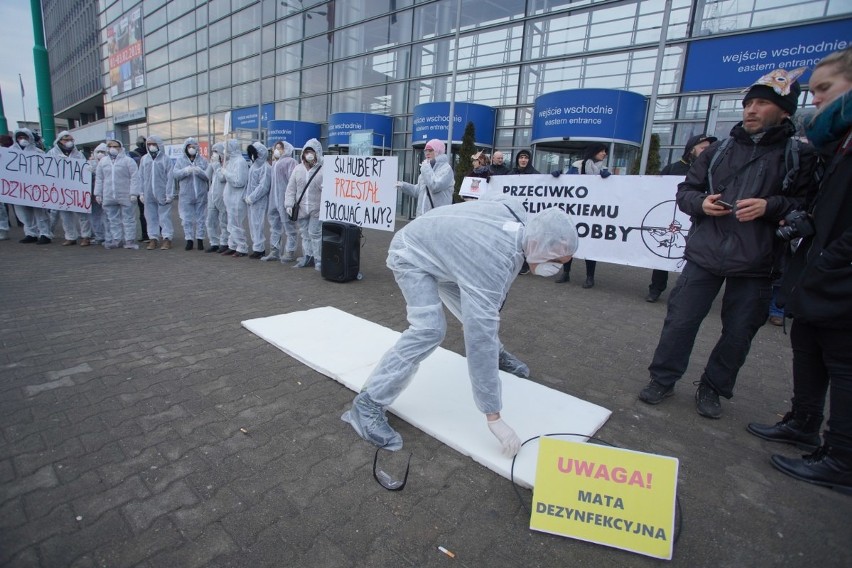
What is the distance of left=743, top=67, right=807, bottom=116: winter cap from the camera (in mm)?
2461

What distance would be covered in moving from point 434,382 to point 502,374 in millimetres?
534

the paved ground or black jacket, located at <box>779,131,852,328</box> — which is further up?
black jacket, located at <box>779,131,852,328</box>

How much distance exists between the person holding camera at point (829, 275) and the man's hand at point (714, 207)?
0.30 metres

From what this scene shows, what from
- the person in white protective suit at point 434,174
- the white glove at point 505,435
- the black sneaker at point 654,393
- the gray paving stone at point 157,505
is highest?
the person in white protective suit at point 434,174

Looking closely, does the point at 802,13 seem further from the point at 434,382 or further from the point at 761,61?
the point at 434,382

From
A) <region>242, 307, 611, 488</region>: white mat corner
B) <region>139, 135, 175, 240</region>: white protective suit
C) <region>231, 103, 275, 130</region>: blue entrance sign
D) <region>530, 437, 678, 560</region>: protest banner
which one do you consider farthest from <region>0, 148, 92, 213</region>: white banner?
<region>231, 103, 275, 130</region>: blue entrance sign

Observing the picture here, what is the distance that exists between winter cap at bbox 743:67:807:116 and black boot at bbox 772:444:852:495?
1913 millimetres

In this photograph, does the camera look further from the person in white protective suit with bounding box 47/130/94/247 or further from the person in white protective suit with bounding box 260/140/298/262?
the person in white protective suit with bounding box 47/130/94/247

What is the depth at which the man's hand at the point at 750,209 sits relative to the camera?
98.9 inches

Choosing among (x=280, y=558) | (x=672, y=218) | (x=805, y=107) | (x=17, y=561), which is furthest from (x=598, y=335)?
(x=805, y=107)

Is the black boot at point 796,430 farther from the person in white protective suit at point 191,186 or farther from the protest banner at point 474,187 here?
the person in white protective suit at point 191,186

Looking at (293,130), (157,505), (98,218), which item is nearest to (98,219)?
(98,218)

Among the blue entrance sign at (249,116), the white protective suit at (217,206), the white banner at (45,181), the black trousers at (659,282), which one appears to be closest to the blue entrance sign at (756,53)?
the black trousers at (659,282)

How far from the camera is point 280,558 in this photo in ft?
5.48
